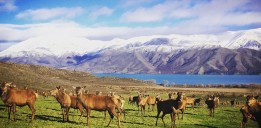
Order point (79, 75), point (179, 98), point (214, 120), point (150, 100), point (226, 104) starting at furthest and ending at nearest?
point (79, 75) → point (226, 104) → point (150, 100) → point (214, 120) → point (179, 98)

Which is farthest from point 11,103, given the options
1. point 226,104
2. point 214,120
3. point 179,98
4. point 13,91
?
point 226,104

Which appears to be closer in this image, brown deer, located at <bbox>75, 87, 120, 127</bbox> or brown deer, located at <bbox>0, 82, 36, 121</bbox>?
brown deer, located at <bbox>0, 82, 36, 121</bbox>

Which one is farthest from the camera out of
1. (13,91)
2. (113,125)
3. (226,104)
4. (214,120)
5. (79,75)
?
(79,75)

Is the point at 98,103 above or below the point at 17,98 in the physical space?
below

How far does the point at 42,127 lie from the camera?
22078 mm

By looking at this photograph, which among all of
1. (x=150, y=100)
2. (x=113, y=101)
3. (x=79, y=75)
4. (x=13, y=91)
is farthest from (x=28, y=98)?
(x=79, y=75)

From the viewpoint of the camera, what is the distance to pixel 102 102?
981 inches

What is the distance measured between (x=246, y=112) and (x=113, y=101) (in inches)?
501

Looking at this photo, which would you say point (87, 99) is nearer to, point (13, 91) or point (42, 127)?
point (42, 127)

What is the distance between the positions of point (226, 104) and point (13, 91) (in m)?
46.7

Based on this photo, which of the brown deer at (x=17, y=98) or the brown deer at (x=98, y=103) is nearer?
the brown deer at (x=17, y=98)

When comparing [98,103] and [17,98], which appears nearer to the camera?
[17,98]

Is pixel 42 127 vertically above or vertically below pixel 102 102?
below

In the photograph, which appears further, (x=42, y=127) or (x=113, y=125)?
(x=113, y=125)
